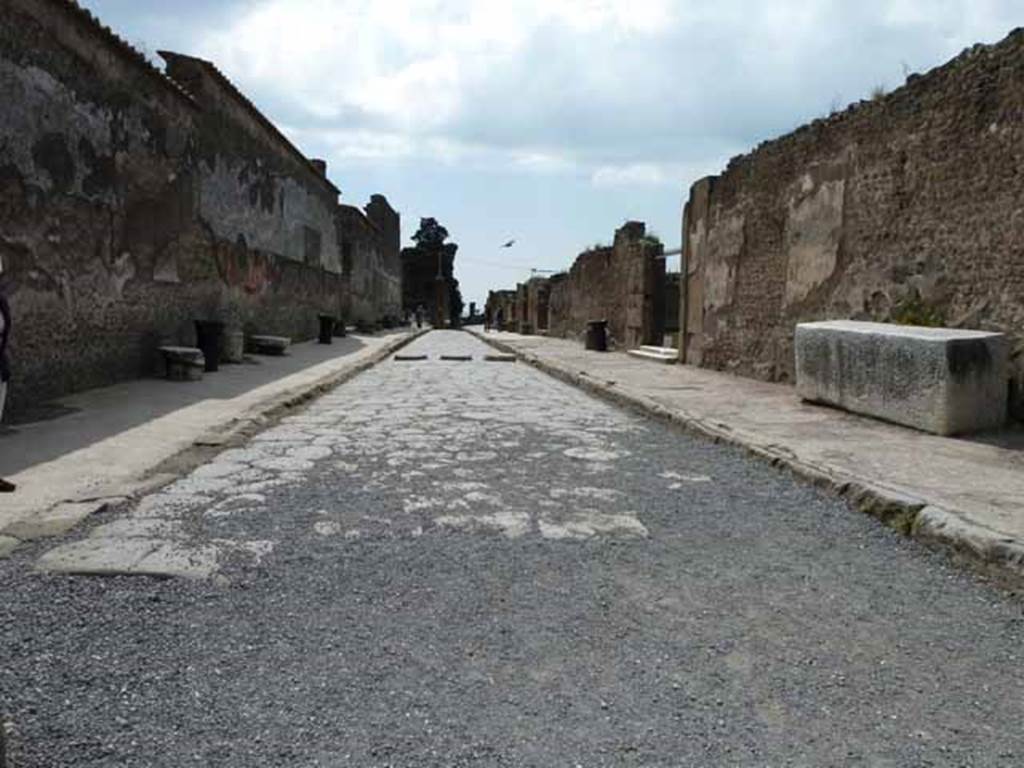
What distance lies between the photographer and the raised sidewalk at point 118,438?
347cm

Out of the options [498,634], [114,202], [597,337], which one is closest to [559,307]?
[597,337]

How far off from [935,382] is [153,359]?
25.2 feet

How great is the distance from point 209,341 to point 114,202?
8.05 ft

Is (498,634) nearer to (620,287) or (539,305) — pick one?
(620,287)

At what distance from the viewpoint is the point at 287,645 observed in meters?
2.23

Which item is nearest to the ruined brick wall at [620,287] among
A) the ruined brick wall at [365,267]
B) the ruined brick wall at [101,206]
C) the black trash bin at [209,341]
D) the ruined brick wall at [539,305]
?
the ruined brick wall at [539,305]

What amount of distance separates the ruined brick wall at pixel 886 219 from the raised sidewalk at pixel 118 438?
5397mm

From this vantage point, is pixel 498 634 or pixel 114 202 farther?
pixel 114 202

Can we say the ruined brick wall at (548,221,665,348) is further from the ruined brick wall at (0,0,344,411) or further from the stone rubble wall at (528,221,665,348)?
the ruined brick wall at (0,0,344,411)

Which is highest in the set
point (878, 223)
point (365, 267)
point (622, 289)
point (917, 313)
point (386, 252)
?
point (386, 252)

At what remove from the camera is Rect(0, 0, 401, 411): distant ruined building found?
630 centimetres

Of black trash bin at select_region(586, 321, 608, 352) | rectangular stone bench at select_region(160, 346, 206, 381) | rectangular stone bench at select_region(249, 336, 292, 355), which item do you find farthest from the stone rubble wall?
rectangular stone bench at select_region(160, 346, 206, 381)

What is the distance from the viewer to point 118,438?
16.9 feet

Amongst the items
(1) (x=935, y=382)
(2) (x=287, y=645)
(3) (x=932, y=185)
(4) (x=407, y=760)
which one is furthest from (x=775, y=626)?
(3) (x=932, y=185)
